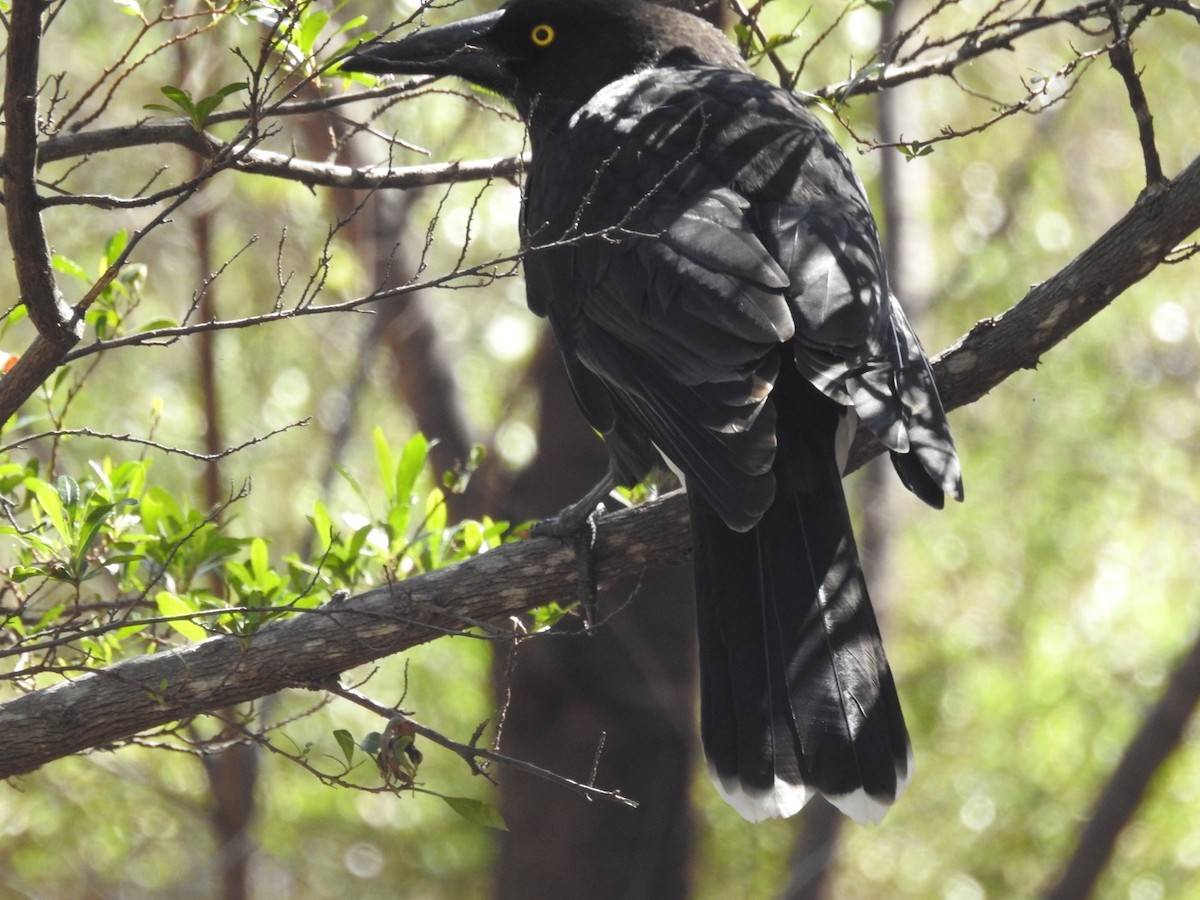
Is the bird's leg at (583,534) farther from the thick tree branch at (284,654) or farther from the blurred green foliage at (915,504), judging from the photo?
the blurred green foliage at (915,504)

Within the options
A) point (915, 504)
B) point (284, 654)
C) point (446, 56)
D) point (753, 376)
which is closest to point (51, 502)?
point (284, 654)

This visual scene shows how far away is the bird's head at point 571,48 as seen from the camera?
3791 millimetres

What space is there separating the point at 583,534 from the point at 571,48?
1.56 metres

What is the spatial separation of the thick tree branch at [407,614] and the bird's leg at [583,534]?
3cm

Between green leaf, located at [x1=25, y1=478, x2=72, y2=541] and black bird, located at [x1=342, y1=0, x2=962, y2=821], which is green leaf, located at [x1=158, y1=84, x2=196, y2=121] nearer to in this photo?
black bird, located at [x1=342, y1=0, x2=962, y2=821]

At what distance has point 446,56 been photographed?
139 inches

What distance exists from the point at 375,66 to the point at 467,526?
1.05 m

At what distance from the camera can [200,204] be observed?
6.08 meters

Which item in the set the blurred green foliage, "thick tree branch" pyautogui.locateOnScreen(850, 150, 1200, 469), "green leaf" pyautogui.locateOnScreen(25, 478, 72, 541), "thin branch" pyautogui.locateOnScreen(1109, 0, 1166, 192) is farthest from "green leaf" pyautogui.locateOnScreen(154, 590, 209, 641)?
the blurred green foliage

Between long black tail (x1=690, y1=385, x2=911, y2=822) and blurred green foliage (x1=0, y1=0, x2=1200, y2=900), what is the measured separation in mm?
3746

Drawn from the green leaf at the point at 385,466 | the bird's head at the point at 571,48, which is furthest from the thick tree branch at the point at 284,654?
Answer: the bird's head at the point at 571,48

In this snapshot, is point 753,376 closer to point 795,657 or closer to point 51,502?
point 795,657

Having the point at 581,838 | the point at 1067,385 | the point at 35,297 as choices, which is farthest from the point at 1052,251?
the point at 35,297

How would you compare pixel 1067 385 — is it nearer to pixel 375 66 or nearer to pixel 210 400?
pixel 210 400
